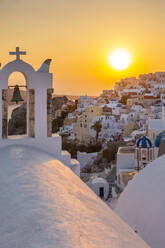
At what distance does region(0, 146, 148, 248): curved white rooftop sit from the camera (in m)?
1.50

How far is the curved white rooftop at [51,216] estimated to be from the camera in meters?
1.50

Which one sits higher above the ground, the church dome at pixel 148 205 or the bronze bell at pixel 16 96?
the bronze bell at pixel 16 96

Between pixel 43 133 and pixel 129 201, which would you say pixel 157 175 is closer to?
pixel 129 201

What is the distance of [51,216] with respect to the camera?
5.86 ft

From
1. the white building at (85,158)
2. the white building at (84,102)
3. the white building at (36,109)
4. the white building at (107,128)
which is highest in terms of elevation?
the white building at (84,102)

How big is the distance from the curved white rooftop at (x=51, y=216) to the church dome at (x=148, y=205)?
1216 millimetres

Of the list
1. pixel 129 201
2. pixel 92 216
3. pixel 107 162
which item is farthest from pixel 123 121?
pixel 92 216

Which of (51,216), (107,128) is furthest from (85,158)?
(51,216)

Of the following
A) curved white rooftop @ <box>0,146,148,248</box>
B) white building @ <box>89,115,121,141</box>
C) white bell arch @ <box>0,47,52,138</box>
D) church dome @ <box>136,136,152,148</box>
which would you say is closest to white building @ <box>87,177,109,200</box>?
church dome @ <box>136,136,152,148</box>

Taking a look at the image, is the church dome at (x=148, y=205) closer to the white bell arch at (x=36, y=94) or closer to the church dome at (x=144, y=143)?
the white bell arch at (x=36, y=94)

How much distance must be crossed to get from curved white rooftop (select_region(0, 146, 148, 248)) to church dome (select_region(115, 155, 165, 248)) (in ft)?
3.99

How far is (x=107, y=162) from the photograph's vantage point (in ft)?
73.4

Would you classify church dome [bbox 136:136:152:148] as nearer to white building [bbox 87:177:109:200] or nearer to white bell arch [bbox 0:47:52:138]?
white building [bbox 87:177:109:200]

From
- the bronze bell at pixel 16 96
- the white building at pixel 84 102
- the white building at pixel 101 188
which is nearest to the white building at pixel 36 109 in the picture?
the bronze bell at pixel 16 96
